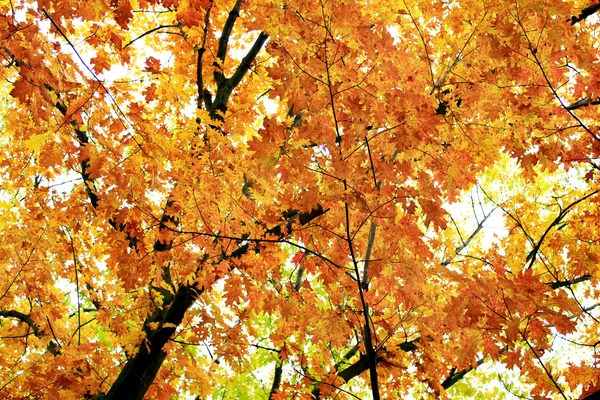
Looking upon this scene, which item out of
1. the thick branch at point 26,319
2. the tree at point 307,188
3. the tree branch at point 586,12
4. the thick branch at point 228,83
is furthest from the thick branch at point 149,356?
the tree branch at point 586,12

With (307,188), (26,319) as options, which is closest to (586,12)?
(307,188)

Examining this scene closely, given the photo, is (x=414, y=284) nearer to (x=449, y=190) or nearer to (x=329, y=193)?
(x=329, y=193)

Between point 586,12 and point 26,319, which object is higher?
point 586,12

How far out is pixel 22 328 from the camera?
549 centimetres

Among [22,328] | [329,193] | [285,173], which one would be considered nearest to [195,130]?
[285,173]

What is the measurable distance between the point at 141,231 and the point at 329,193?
83.5 inches

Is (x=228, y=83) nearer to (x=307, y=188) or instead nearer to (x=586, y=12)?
(x=307, y=188)

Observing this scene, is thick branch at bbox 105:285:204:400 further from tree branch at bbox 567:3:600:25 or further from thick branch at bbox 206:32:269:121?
tree branch at bbox 567:3:600:25

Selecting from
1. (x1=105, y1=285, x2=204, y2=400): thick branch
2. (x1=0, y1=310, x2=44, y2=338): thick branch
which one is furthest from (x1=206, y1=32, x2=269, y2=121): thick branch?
(x1=0, y1=310, x2=44, y2=338): thick branch

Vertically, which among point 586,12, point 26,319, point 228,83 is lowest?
point 26,319

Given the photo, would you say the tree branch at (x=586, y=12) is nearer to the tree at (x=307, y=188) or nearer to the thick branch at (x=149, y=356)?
the tree at (x=307, y=188)

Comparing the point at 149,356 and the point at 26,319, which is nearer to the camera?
the point at 149,356

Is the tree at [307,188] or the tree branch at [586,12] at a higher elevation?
the tree branch at [586,12]

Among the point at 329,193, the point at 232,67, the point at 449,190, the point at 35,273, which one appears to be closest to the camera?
the point at 329,193
